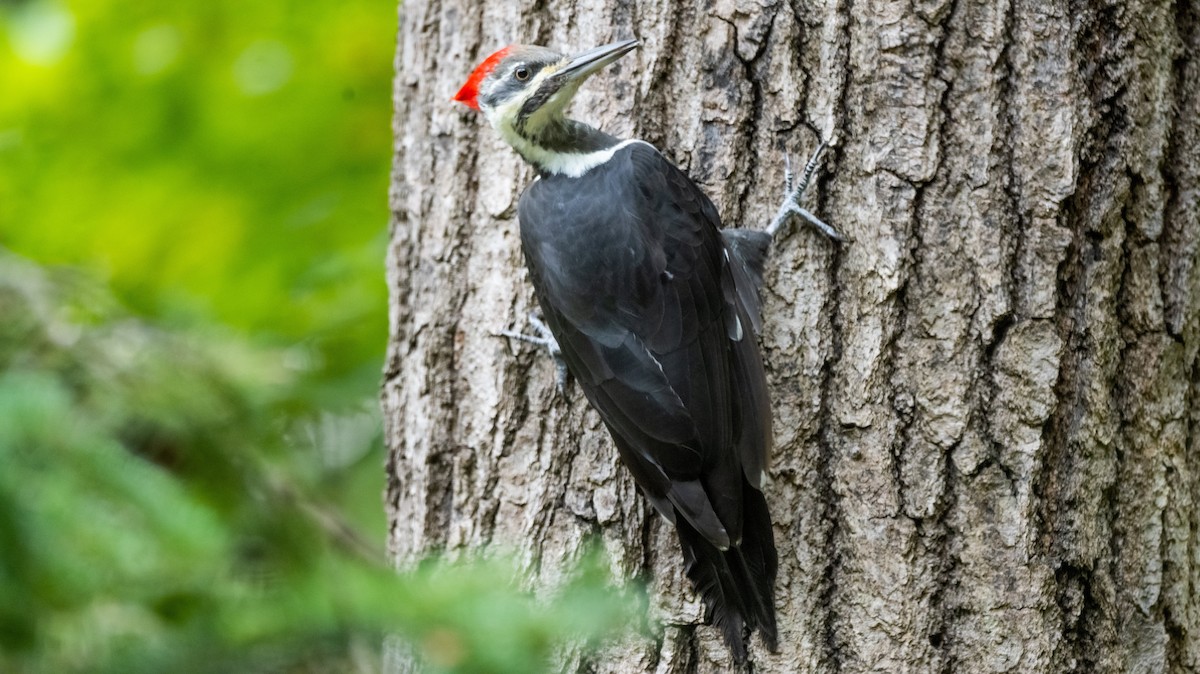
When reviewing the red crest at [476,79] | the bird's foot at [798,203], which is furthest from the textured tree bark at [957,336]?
the red crest at [476,79]

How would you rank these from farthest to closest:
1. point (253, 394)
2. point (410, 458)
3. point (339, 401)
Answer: point (339, 401) < point (410, 458) < point (253, 394)

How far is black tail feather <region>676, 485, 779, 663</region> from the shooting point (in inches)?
90.9

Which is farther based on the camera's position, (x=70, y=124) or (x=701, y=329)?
(x=70, y=124)

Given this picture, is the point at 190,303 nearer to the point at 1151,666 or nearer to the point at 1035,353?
the point at 1035,353

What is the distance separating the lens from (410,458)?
2.88 metres

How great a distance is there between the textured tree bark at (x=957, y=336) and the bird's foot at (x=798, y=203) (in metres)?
0.03

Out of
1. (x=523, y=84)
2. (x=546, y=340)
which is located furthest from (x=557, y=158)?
(x=546, y=340)

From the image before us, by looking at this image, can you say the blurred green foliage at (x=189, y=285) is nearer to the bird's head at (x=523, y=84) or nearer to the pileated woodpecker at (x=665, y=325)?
the pileated woodpecker at (x=665, y=325)

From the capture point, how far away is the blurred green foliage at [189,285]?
1.67 metres

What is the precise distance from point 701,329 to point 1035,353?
76 cm

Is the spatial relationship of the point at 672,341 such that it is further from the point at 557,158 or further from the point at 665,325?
the point at 557,158

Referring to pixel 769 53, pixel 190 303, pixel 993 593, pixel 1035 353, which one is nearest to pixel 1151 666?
pixel 993 593

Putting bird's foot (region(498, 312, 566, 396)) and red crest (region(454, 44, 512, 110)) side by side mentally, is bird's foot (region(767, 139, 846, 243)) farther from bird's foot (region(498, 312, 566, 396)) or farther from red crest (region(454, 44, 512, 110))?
red crest (region(454, 44, 512, 110))

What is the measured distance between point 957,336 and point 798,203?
47 centimetres
